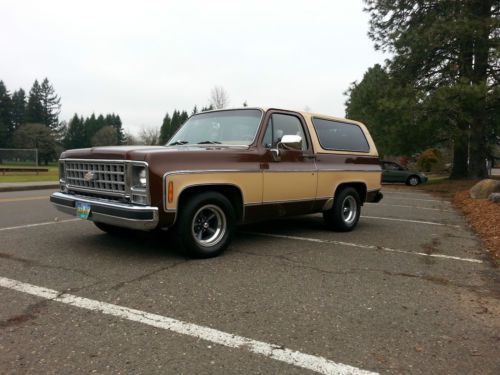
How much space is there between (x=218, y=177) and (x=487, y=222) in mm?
6308

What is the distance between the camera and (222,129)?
6.18m

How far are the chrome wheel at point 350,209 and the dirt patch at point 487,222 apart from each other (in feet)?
7.08

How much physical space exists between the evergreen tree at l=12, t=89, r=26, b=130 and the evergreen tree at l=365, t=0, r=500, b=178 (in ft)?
253

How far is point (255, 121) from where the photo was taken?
5957mm

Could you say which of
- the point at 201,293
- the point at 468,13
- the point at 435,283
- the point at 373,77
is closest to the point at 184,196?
the point at 201,293

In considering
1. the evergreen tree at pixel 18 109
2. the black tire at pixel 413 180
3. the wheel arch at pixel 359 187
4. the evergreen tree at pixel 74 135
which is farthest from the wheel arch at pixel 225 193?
the evergreen tree at pixel 74 135

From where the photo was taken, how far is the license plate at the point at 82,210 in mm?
5082

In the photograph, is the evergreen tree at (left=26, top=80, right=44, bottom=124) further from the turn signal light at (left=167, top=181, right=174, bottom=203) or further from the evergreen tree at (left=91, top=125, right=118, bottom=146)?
the turn signal light at (left=167, top=181, right=174, bottom=203)

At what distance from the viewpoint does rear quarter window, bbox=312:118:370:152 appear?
701 centimetres

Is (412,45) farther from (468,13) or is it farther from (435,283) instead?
(435,283)

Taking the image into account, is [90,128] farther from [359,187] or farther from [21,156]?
[359,187]

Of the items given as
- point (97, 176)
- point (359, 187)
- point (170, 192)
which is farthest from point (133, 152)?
point (359, 187)

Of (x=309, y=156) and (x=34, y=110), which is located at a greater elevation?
(x=34, y=110)

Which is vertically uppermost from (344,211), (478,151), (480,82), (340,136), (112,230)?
(480,82)
